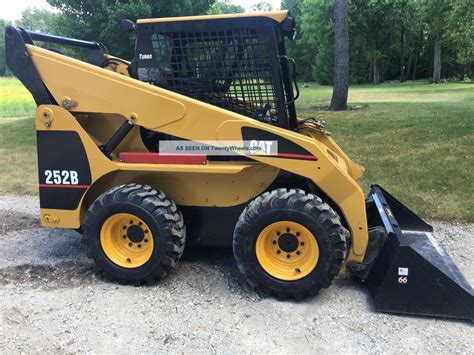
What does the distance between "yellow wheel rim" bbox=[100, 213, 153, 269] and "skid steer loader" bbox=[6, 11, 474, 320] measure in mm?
10

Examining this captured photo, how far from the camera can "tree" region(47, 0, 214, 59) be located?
12262mm

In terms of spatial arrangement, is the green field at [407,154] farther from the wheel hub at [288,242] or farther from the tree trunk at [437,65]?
the tree trunk at [437,65]

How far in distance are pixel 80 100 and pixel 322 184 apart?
6.88ft

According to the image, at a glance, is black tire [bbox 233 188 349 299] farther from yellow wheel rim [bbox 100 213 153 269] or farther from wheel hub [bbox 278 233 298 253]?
yellow wheel rim [bbox 100 213 153 269]

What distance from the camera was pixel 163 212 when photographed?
373 cm

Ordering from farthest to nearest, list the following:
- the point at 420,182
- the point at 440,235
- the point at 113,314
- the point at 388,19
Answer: the point at 388,19 < the point at 420,182 < the point at 440,235 < the point at 113,314

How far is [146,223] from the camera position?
3748mm

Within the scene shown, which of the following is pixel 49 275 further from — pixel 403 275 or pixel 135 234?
pixel 403 275

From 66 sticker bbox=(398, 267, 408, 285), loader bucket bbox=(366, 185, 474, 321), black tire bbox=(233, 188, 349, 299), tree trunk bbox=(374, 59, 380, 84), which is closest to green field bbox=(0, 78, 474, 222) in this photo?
loader bucket bbox=(366, 185, 474, 321)

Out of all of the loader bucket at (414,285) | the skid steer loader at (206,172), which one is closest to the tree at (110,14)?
the skid steer loader at (206,172)

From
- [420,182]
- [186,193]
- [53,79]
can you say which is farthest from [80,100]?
[420,182]

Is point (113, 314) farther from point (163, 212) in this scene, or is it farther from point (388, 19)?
point (388, 19)

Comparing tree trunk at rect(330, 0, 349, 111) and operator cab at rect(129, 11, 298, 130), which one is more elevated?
tree trunk at rect(330, 0, 349, 111)

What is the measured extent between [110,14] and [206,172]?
9.98m
